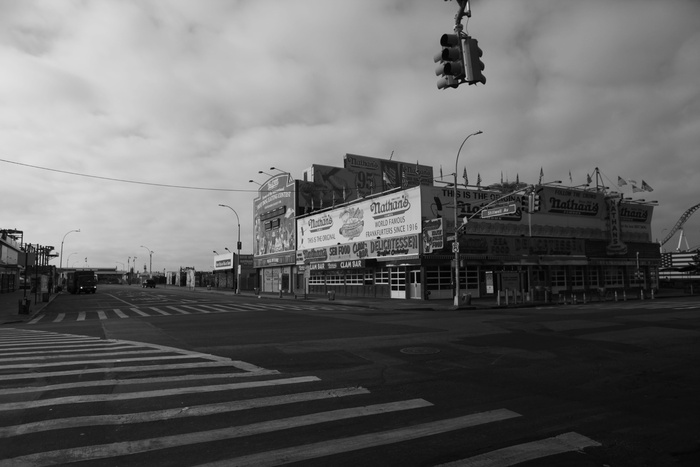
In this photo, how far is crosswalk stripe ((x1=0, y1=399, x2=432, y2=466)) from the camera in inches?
191

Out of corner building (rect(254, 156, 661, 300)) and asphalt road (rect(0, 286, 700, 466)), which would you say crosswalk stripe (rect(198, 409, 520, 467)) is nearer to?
asphalt road (rect(0, 286, 700, 466))

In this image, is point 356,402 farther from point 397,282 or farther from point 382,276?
point 382,276

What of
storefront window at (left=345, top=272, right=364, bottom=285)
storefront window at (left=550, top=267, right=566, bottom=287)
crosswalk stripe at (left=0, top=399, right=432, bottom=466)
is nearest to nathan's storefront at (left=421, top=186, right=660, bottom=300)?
storefront window at (left=550, top=267, right=566, bottom=287)

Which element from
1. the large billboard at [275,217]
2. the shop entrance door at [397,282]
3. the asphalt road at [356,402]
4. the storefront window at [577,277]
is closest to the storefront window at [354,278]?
the shop entrance door at [397,282]

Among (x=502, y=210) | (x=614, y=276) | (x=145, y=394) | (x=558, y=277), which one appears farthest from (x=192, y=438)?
(x=614, y=276)

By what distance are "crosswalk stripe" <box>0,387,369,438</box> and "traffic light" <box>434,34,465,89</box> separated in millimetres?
5846

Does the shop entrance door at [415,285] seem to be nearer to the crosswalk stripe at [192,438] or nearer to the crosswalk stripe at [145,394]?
the crosswalk stripe at [145,394]

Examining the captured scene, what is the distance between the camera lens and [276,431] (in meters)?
5.58

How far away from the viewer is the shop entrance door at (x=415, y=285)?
3822 centimetres

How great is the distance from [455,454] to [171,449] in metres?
2.98

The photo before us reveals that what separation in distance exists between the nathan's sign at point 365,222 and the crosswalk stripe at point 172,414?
31.8 m

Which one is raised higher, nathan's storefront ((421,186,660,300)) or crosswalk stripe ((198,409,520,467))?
nathan's storefront ((421,186,660,300))

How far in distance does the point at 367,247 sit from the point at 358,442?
39094 millimetres

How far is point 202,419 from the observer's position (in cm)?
607
